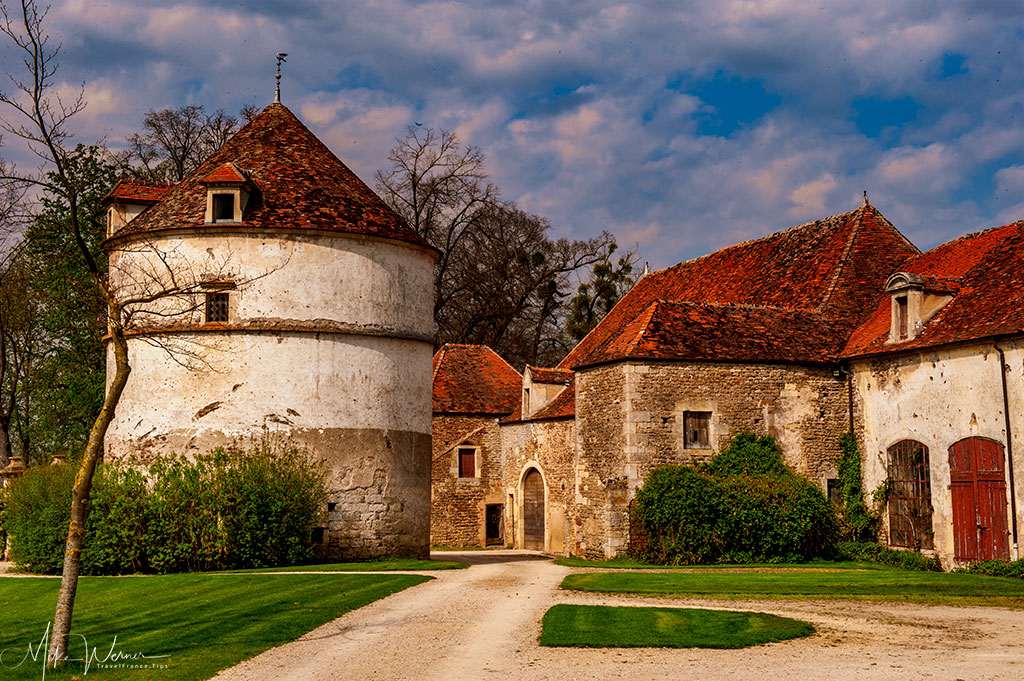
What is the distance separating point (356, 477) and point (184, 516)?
391 cm

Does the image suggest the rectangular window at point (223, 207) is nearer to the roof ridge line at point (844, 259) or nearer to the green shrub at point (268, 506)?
the green shrub at point (268, 506)

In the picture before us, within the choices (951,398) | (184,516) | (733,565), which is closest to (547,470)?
(733,565)

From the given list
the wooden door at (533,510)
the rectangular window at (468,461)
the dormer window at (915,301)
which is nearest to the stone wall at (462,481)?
the rectangular window at (468,461)

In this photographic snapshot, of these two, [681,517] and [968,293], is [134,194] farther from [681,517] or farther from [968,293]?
[968,293]

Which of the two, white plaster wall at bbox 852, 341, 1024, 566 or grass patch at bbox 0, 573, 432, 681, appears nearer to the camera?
grass patch at bbox 0, 573, 432, 681

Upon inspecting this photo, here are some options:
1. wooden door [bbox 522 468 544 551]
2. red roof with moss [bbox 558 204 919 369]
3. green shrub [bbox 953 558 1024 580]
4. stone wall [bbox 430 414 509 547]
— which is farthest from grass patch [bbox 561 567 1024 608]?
stone wall [bbox 430 414 509 547]

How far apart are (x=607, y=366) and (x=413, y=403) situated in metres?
→ 4.73

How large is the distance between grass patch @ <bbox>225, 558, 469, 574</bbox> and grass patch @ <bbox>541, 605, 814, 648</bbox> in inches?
300

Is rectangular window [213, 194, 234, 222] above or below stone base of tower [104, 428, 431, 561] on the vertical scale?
above

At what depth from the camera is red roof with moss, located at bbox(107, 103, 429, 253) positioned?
23.4 metres

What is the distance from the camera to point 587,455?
84.2 ft

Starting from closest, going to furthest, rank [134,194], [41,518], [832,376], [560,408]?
[41,518] → [832,376] → [134,194] → [560,408]

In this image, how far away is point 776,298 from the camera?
2819cm

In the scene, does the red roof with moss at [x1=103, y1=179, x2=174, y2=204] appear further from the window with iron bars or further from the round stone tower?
the window with iron bars
